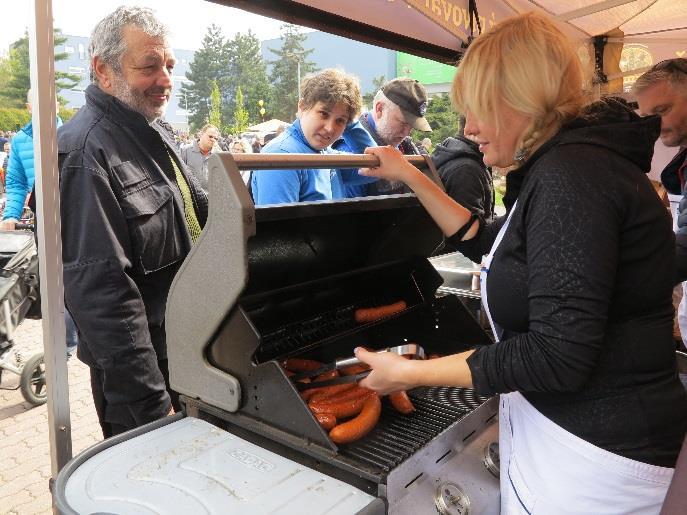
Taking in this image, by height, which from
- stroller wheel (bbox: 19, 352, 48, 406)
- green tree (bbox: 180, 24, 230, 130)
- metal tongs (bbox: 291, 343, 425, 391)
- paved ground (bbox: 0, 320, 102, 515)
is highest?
green tree (bbox: 180, 24, 230, 130)

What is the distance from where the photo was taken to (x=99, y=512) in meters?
1.05

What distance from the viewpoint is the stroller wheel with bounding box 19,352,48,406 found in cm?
408

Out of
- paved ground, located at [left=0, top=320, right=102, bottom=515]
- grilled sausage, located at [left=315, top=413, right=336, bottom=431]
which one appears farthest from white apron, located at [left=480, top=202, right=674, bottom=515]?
paved ground, located at [left=0, top=320, right=102, bottom=515]

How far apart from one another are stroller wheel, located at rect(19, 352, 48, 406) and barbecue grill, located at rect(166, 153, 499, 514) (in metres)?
3.23

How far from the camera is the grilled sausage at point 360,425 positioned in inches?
51.2

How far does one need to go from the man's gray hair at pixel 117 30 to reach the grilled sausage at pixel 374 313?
132 centimetres

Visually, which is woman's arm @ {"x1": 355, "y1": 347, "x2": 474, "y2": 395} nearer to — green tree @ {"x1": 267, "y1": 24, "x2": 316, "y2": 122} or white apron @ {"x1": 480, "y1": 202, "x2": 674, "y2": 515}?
white apron @ {"x1": 480, "y1": 202, "x2": 674, "y2": 515}

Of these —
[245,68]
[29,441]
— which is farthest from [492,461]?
[245,68]

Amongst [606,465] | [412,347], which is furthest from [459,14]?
[606,465]

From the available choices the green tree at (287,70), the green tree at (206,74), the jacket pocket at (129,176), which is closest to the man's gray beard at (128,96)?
the jacket pocket at (129,176)

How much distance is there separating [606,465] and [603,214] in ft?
1.86

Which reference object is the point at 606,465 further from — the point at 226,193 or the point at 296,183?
the point at 296,183

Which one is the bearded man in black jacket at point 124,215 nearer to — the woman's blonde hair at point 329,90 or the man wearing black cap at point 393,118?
the woman's blonde hair at point 329,90

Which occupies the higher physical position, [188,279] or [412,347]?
[188,279]
